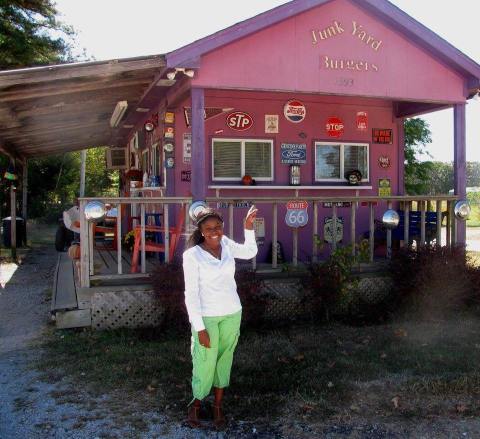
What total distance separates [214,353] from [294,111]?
6066 mm

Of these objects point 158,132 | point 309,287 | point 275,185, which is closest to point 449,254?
point 309,287

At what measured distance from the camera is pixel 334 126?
379 inches

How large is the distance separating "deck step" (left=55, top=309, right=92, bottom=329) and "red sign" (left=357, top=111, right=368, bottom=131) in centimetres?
567

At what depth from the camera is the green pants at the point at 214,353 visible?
160 inches

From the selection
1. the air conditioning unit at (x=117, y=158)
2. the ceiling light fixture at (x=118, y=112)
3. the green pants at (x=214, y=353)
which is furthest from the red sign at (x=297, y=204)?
the air conditioning unit at (x=117, y=158)

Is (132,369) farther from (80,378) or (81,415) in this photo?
(81,415)

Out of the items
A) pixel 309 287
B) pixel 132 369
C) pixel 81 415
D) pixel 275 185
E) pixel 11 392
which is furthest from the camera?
pixel 275 185

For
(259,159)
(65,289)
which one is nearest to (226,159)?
(259,159)

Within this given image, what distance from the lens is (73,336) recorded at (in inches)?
254

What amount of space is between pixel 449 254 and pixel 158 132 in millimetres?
5307

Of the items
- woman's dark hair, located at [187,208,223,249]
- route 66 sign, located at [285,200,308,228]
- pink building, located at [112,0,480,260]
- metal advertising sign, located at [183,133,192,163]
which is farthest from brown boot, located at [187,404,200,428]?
metal advertising sign, located at [183,133,192,163]

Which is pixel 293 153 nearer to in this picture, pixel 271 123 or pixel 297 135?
pixel 297 135

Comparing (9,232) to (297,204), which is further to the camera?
(9,232)

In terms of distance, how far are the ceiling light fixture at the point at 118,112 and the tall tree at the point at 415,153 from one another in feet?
22.5
